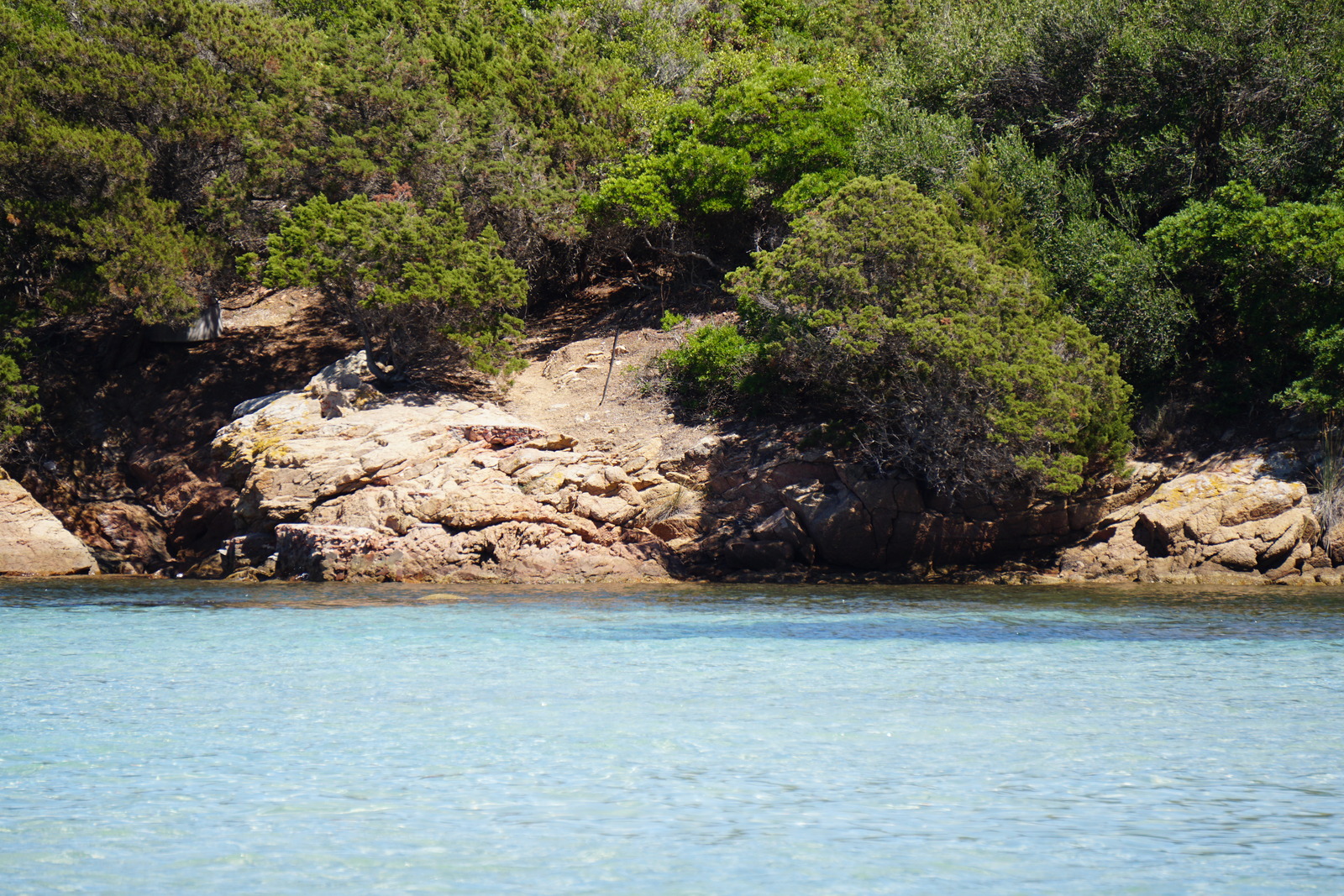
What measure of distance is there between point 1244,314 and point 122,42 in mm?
25877

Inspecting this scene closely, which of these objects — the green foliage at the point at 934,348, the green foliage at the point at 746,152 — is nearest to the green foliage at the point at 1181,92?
the green foliage at the point at 746,152

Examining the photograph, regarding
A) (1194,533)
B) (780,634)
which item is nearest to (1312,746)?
(780,634)

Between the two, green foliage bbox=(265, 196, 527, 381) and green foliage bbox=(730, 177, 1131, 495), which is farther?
green foliage bbox=(265, 196, 527, 381)

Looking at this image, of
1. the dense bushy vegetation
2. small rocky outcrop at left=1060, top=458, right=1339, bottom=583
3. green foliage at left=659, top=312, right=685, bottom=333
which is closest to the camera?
small rocky outcrop at left=1060, top=458, right=1339, bottom=583

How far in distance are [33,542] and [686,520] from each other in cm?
1327

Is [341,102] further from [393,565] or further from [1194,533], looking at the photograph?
[1194,533]

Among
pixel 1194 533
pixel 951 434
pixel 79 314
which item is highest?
pixel 79 314

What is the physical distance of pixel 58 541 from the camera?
23.1 m

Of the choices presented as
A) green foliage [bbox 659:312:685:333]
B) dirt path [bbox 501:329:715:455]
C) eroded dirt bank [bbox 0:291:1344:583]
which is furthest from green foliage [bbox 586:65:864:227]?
eroded dirt bank [bbox 0:291:1344:583]

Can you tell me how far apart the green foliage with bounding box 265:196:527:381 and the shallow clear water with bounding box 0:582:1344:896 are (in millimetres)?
11380

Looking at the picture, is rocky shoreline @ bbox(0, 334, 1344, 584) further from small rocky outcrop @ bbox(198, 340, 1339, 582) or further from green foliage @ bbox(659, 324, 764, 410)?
green foliage @ bbox(659, 324, 764, 410)

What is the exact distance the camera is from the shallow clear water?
5582 millimetres

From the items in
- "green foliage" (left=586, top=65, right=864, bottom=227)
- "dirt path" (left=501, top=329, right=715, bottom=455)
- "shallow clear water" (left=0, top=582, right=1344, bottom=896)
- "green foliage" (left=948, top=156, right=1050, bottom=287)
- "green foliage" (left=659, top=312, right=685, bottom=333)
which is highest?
"green foliage" (left=586, top=65, right=864, bottom=227)

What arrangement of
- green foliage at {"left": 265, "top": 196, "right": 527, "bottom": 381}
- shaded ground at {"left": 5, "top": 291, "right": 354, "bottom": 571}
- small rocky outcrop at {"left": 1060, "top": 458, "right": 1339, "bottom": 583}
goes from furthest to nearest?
shaded ground at {"left": 5, "top": 291, "right": 354, "bottom": 571} < green foliage at {"left": 265, "top": 196, "right": 527, "bottom": 381} < small rocky outcrop at {"left": 1060, "top": 458, "right": 1339, "bottom": 583}
